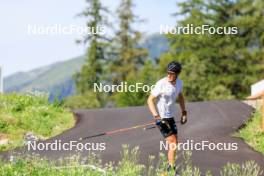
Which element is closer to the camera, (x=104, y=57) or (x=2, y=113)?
(x=2, y=113)

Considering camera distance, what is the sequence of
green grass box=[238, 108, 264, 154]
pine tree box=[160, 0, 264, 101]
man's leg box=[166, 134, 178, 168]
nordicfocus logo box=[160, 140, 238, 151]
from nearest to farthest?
man's leg box=[166, 134, 178, 168] < nordicfocus logo box=[160, 140, 238, 151] < green grass box=[238, 108, 264, 154] < pine tree box=[160, 0, 264, 101]

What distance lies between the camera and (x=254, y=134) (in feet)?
58.2

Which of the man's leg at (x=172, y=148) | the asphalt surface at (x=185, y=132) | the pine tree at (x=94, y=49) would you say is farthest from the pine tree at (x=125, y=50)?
the man's leg at (x=172, y=148)

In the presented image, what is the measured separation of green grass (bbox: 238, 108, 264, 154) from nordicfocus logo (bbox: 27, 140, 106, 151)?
12.8ft

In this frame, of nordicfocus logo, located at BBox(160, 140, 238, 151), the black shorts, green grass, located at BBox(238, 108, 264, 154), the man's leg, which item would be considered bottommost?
nordicfocus logo, located at BBox(160, 140, 238, 151)

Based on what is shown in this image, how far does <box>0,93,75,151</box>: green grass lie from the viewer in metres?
19.6

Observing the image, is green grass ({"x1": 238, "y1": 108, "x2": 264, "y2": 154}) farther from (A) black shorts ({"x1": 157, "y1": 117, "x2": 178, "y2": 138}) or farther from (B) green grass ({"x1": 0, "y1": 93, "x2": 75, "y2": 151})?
(B) green grass ({"x1": 0, "y1": 93, "x2": 75, "y2": 151})

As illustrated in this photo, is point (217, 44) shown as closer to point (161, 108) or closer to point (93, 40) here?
point (93, 40)

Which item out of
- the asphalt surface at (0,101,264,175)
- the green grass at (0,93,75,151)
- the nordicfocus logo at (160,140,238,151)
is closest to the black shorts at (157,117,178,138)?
the asphalt surface at (0,101,264,175)

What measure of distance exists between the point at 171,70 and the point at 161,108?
0.79 m

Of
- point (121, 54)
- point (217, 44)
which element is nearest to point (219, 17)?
point (217, 44)

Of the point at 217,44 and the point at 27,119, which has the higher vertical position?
the point at 217,44

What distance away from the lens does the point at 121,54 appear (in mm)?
69500

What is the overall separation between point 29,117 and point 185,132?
5291 mm
